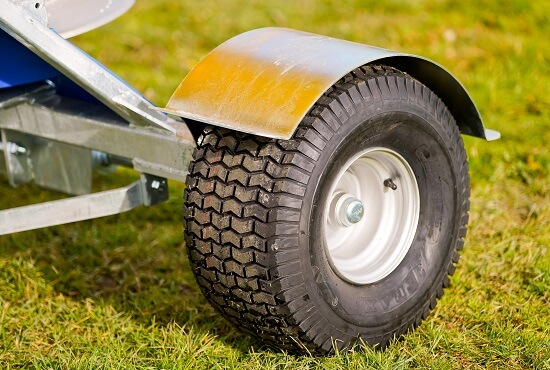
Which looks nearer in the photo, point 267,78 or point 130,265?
point 267,78

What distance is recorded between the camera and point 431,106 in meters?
2.65

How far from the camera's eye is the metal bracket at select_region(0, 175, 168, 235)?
2727 mm

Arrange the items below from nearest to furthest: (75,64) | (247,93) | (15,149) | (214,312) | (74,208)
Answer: (247,93)
(75,64)
(74,208)
(214,312)
(15,149)

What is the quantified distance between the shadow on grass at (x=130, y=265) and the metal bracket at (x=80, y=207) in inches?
16.6

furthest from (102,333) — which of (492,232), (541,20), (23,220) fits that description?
(541,20)

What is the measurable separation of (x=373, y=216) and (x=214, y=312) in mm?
654

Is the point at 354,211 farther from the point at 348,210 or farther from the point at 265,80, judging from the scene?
the point at 265,80

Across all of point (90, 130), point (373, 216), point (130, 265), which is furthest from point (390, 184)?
point (130, 265)

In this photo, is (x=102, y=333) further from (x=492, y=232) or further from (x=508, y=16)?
(x=508, y=16)

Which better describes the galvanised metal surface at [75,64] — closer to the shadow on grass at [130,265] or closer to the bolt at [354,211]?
the bolt at [354,211]

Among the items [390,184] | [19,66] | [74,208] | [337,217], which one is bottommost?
[74,208]

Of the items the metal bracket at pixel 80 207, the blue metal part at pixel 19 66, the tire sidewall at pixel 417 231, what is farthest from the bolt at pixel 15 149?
the tire sidewall at pixel 417 231

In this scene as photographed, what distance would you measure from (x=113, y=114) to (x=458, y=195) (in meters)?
1.16

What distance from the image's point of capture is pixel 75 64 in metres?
2.52
